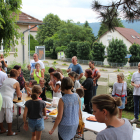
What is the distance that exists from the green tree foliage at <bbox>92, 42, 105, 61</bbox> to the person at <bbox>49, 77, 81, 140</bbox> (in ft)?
115

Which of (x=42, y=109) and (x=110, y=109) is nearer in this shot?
(x=110, y=109)

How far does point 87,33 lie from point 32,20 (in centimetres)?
4288

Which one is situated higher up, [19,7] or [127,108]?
[19,7]

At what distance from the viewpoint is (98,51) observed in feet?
125

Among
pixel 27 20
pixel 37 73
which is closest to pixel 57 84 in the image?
pixel 37 73

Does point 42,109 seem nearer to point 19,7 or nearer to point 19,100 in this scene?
point 19,100

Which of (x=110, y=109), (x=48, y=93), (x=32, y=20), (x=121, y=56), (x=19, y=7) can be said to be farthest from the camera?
(x=121, y=56)

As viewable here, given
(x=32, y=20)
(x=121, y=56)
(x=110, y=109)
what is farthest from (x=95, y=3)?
(x=121, y=56)

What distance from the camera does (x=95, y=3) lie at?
5285mm

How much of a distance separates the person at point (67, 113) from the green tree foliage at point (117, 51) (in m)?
33.3

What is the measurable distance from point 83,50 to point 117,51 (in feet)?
30.3

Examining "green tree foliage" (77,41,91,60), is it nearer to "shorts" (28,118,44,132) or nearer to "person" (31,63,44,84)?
"person" (31,63,44,84)

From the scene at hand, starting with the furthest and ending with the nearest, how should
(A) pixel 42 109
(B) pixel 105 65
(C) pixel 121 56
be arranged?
(B) pixel 105 65
(C) pixel 121 56
(A) pixel 42 109

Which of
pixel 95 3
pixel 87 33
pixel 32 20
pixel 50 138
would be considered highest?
pixel 87 33
